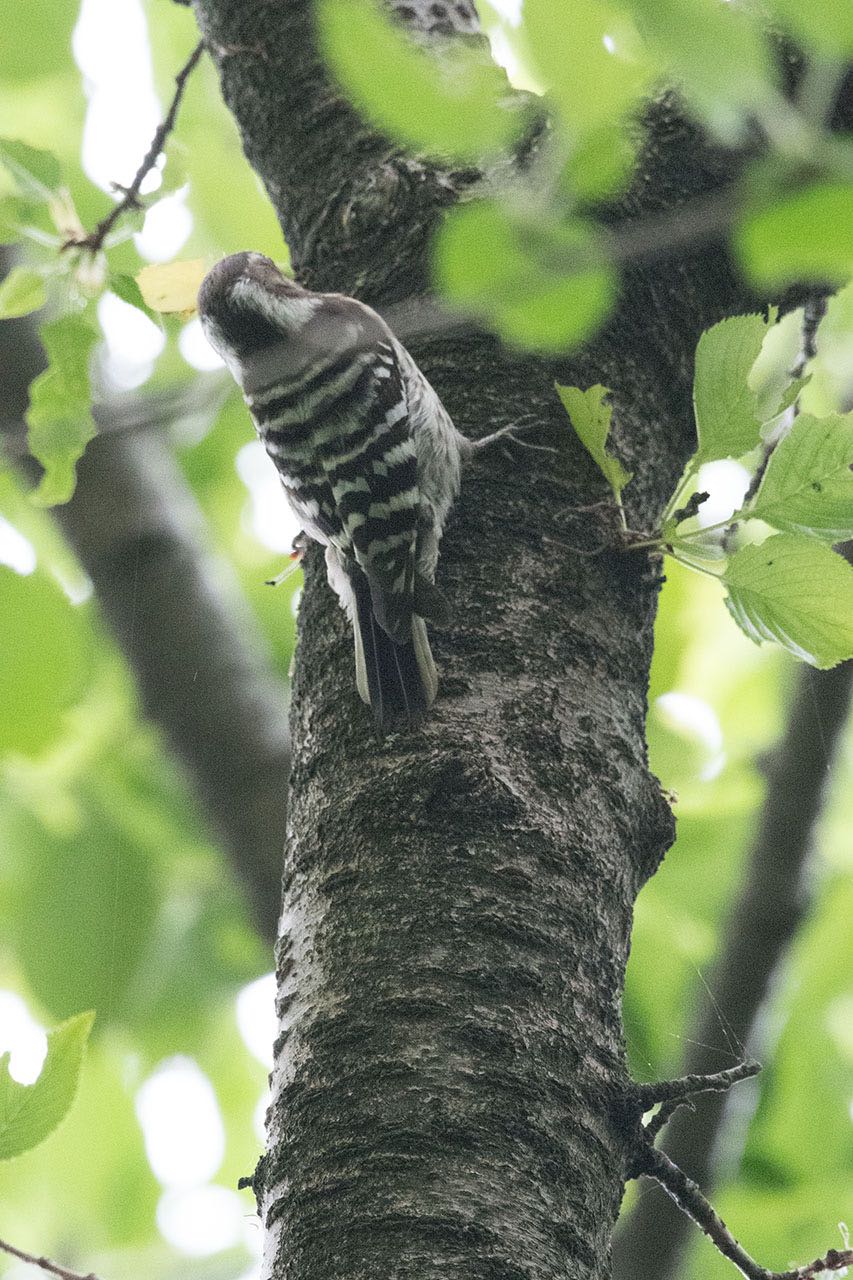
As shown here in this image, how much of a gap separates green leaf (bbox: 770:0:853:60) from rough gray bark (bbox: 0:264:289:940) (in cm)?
320

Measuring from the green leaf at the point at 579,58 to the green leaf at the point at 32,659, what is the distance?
2612 mm

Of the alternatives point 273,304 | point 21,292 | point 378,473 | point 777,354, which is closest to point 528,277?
point 21,292

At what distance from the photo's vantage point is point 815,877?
3.23m

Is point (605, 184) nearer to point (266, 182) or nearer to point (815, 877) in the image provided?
point (266, 182)

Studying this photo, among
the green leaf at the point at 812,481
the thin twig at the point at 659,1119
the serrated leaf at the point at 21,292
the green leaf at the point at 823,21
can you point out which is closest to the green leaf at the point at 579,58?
the green leaf at the point at 823,21

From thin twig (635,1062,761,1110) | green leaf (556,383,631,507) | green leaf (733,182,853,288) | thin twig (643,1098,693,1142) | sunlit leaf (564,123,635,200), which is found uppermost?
green leaf (556,383,631,507)

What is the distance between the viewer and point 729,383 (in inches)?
68.2

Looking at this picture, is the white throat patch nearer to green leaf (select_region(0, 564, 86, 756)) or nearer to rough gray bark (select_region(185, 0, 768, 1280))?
rough gray bark (select_region(185, 0, 768, 1280))

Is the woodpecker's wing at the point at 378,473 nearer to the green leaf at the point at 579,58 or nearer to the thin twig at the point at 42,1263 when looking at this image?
the thin twig at the point at 42,1263

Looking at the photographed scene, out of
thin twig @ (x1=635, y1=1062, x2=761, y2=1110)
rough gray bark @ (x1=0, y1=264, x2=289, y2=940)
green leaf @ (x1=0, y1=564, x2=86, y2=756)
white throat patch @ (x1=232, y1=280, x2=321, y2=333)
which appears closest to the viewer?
thin twig @ (x1=635, y1=1062, x2=761, y2=1110)

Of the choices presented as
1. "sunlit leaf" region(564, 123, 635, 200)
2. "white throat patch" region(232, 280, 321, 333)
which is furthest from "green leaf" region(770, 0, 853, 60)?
"white throat patch" region(232, 280, 321, 333)

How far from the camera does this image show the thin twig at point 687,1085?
4.82 feet

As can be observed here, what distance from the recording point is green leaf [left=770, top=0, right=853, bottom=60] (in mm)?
594

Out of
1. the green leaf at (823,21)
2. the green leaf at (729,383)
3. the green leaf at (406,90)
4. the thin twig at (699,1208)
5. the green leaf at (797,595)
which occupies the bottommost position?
the thin twig at (699,1208)
